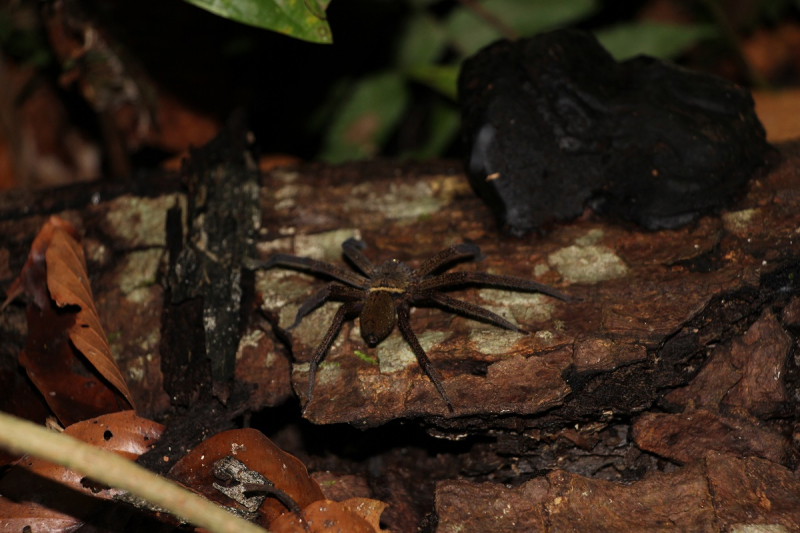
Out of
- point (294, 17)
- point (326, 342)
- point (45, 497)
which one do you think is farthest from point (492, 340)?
point (45, 497)

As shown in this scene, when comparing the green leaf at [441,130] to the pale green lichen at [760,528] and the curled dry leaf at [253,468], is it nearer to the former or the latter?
the curled dry leaf at [253,468]

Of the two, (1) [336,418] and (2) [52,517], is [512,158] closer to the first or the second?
(1) [336,418]

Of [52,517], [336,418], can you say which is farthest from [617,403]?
[52,517]

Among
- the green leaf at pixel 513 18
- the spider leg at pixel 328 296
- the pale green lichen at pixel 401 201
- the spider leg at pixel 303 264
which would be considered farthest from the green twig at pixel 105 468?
the green leaf at pixel 513 18

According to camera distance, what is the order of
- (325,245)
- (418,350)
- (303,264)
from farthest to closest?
(325,245)
(303,264)
(418,350)

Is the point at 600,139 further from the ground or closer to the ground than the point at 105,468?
further from the ground

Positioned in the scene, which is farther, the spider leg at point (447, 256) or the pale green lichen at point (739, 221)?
the spider leg at point (447, 256)

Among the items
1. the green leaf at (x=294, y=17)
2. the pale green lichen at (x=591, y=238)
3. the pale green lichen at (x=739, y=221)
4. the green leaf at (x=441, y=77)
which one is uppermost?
the green leaf at (x=294, y=17)

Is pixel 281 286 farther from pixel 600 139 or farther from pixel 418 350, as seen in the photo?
pixel 600 139

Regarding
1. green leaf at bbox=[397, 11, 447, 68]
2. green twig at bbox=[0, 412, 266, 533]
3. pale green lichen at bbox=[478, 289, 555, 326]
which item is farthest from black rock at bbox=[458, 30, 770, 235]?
green twig at bbox=[0, 412, 266, 533]
